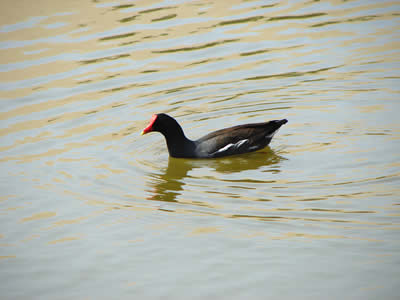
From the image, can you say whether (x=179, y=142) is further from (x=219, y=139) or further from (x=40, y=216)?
(x=40, y=216)

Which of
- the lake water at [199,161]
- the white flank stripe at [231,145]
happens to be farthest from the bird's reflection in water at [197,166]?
the white flank stripe at [231,145]

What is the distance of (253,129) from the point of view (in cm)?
856

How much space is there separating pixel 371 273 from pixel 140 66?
8072mm

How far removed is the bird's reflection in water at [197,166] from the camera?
25.0ft

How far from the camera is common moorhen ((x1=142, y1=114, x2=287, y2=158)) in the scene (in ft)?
28.0

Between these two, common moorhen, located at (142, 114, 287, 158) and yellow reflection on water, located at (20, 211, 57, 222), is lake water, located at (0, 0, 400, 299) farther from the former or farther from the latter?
common moorhen, located at (142, 114, 287, 158)

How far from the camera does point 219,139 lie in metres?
8.52

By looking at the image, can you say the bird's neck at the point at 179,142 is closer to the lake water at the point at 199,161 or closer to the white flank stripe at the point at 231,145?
the lake water at the point at 199,161

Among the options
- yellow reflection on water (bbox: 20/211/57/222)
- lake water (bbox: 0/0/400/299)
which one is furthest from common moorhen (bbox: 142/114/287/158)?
yellow reflection on water (bbox: 20/211/57/222)

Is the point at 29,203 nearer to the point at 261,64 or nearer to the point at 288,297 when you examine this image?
the point at 288,297

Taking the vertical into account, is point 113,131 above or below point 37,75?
below

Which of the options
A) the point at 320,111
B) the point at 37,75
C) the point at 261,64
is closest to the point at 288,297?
the point at 320,111

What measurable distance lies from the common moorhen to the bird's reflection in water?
10 centimetres

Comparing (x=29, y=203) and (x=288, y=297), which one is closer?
(x=288, y=297)
